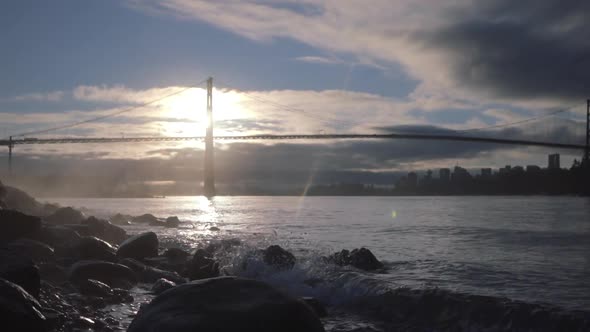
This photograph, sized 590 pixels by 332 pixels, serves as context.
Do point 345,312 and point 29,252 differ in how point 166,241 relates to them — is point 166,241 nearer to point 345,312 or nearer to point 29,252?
point 29,252

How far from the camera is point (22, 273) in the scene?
179 inches

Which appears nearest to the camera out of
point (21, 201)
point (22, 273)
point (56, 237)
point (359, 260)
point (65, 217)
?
point (22, 273)

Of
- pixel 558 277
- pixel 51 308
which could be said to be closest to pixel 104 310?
pixel 51 308

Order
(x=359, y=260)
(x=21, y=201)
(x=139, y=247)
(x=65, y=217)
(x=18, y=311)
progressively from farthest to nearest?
(x=21, y=201) → (x=65, y=217) → (x=139, y=247) → (x=359, y=260) → (x=18, y=311)

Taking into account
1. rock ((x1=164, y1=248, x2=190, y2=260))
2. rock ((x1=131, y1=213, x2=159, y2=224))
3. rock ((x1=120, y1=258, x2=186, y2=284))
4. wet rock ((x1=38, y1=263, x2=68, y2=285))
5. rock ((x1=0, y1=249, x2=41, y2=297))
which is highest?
rock ((x1=0, y1=249, x2=41, y2=297))

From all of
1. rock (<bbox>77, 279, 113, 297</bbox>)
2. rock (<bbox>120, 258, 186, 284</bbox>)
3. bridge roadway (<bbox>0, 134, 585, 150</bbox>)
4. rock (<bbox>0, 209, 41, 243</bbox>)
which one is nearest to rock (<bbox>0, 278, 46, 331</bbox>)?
rock (<bbox>77, 279, 113, 297</bbox>)

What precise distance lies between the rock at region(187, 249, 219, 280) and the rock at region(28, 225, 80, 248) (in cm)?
294

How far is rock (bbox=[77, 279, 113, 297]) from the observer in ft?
19.5

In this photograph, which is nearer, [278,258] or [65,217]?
[278,258]

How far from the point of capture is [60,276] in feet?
21.1

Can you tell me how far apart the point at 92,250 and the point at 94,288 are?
272 cm

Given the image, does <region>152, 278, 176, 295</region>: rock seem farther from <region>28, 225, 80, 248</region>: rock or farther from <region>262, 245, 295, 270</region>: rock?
<region>28, 225, 80, 248</region>: rock

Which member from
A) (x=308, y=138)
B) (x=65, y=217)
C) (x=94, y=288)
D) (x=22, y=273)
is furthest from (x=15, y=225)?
(x=308, y=138)

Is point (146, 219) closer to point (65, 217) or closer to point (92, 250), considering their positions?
point (65, 217)
